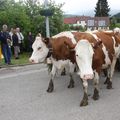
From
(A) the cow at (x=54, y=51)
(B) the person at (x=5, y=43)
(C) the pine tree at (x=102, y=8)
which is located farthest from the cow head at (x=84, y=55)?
(C) the pine tree at (x=102, y=8)

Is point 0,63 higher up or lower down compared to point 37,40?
lower down

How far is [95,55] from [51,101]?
152cm

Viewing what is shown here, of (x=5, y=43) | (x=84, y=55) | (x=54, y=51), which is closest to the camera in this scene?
(x=84, y=55)

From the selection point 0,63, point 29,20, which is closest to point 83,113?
point 0,63

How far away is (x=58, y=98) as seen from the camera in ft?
32.2

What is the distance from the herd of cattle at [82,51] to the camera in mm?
8922

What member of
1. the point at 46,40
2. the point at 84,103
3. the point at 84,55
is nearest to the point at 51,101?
the point at 84,103

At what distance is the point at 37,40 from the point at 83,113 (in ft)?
9.81

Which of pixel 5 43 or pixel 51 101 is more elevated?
pixel 5 43

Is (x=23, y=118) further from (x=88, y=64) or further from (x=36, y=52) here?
(x=36, y=52)

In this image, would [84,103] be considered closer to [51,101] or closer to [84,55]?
[51,101]

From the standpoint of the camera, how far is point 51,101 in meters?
9.48

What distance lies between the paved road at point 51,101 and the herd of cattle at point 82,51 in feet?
1.14

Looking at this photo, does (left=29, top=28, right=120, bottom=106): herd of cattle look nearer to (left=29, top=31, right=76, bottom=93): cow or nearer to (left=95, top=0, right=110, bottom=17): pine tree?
(left=29, top=31, right=76, bottom=93): cow
